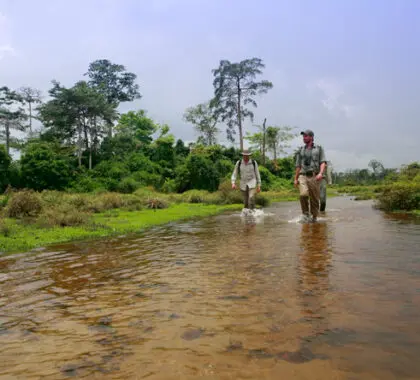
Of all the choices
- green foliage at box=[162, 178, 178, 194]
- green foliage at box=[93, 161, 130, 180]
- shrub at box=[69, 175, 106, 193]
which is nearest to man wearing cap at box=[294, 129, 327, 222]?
green foliage at box=[162, 178, 178, 194]

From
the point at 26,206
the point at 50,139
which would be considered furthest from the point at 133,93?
the point at 26,206

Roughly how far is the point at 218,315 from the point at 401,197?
10509 millimetres

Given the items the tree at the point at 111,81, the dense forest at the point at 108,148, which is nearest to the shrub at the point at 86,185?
the dense forest at the point at 108,148

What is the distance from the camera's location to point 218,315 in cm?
260

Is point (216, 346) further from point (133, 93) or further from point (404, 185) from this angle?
point (133, 93)

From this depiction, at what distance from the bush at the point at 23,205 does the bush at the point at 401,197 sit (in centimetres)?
1106

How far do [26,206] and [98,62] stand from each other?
4133cm

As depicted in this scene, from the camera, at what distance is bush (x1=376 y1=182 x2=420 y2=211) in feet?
35.6

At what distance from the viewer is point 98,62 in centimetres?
4750

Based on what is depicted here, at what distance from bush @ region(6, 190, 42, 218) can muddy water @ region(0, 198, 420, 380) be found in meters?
6.74

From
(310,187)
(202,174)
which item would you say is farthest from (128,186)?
→ (310,187)

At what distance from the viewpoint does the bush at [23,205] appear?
10773 millimetres

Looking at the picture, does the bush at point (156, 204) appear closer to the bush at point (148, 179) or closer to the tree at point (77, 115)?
the bush at point (148, 179)

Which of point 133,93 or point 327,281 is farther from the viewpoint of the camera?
point 133,93
